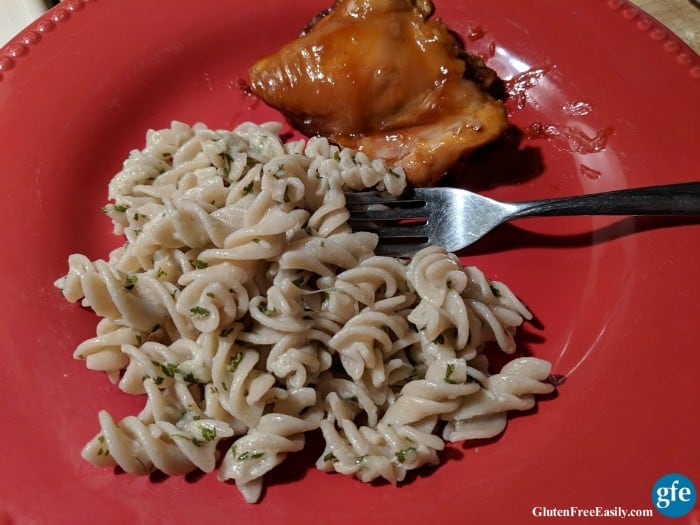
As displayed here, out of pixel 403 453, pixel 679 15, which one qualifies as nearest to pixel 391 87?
pixel 403 453

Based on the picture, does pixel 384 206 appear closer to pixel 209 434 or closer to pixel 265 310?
pixel 265 310

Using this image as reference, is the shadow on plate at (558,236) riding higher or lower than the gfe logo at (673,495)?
higher

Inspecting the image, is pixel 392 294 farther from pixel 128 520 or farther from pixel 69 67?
pixel 69 67

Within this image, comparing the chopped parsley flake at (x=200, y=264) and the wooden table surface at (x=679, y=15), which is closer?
the chopped parsley flake at (x=200, y=264)

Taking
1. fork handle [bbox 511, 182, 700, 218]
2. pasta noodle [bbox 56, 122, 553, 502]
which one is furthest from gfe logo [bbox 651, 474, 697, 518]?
fork handle [bbox 511, 182, 700, 218]

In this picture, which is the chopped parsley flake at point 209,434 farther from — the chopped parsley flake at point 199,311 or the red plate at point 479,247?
the chopped parsley flake at point 199,311

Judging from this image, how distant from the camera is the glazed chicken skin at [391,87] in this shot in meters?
2.56

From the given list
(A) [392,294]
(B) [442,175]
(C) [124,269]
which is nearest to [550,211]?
(B) [442,175]

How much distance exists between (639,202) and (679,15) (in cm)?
182

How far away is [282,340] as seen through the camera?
2016 millimetres

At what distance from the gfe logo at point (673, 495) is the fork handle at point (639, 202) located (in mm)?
956

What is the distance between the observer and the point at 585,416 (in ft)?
6.51

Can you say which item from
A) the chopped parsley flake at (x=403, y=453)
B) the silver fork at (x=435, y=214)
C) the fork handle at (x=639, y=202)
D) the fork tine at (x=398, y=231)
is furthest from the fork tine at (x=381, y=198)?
the chopped parsley flake at (x=403, y=453)

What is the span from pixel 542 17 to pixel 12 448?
2976mm
